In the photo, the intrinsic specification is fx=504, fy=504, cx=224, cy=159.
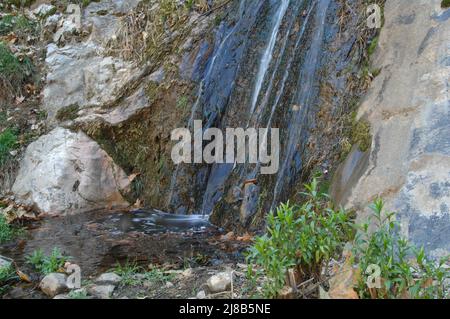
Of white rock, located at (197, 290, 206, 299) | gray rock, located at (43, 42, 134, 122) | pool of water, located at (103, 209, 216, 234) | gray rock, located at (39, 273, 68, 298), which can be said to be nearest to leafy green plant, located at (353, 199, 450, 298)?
white rock, located at (197, 290, 206, 299)

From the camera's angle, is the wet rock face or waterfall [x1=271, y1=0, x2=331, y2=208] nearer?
the wet rock face

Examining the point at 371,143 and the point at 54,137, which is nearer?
the point at 371,143

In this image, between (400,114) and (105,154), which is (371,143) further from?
(105,154)

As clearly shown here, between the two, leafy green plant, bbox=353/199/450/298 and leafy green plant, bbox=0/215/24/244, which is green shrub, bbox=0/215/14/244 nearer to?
leafy green plant, bbox=0/215/24/244

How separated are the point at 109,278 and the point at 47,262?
2.29 feet

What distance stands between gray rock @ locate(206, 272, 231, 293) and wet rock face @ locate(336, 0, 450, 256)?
1116 millimetres

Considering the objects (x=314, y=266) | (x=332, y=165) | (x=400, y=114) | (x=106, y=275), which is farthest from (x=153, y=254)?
(x=400, y=114)

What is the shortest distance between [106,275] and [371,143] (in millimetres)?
2196

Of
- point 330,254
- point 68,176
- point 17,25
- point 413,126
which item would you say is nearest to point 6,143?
point 68,176

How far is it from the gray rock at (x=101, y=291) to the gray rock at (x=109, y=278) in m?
0.10

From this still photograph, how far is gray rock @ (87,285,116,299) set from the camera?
319cm

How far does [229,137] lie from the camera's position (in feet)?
18.9

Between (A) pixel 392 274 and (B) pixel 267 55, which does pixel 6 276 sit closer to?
(A) pixel 392 274

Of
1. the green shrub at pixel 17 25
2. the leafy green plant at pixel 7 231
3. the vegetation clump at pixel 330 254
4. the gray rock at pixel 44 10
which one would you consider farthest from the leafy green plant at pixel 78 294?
the gray rock at pixel 44 10
